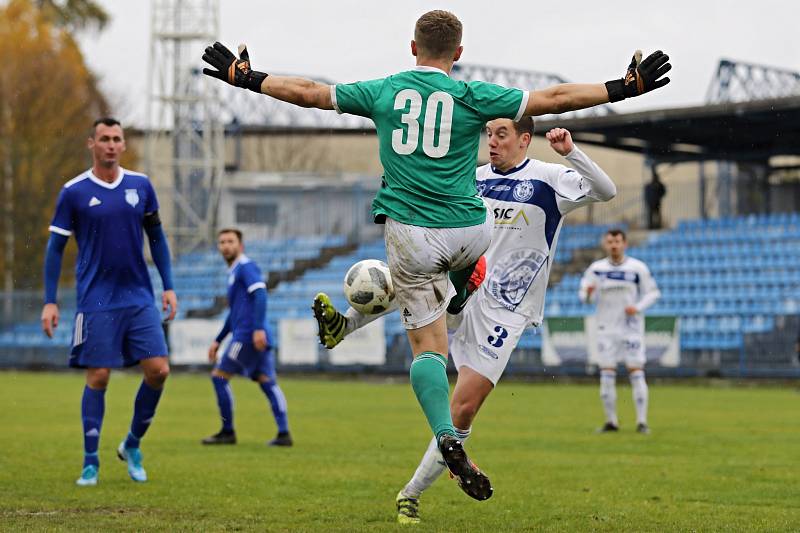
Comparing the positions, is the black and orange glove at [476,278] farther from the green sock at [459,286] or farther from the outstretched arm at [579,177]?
the outstretched arm at [579,177]

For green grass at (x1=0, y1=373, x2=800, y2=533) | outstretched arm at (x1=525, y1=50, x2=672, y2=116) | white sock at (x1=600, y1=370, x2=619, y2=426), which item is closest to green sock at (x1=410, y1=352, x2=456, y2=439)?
green grass at (x1=0, y1=373, x2=800, y2=533)

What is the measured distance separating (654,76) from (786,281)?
71.8 ft

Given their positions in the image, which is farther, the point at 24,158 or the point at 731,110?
the point at 24,158

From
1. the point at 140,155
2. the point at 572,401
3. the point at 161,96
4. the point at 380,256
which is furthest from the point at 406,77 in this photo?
the point at 140,155

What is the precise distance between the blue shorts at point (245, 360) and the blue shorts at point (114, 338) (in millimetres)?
4095

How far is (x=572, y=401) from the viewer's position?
19984 mm

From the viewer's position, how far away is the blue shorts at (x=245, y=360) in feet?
42.2

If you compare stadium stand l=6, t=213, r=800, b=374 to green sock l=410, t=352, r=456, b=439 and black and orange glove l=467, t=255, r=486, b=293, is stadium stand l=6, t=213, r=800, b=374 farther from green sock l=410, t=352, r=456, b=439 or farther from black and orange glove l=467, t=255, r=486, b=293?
green sock l=410, t=352, r=456, b=439

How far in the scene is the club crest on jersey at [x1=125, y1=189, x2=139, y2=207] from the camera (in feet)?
28.6

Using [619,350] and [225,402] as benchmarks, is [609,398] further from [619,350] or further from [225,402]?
[225,402]

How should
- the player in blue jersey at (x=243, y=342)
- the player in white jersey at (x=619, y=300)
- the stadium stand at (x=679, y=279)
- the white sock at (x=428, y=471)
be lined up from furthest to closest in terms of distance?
1. the stadium stand at (x=679, y=279)
2. the player in white jersey at (x=619, y=300)
3. the player in blue jersey at (x=243, y=342)
4. the white sock at (x=428, y=471)

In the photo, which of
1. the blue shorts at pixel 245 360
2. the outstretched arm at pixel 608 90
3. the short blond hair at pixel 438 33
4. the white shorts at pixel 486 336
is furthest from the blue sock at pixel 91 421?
the outstretched arm at pixel 608 90

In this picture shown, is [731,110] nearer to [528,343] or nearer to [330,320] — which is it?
[528,343]

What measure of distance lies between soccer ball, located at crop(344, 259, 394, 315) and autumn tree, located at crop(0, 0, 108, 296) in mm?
32782
